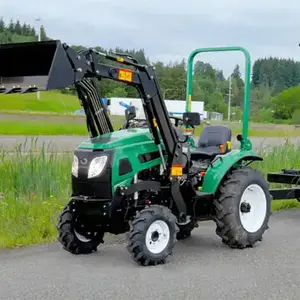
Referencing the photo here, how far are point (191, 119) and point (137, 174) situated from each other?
3.19ft

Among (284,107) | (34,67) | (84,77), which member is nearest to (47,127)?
(84,77)

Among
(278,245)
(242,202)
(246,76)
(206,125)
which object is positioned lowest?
(278,245)

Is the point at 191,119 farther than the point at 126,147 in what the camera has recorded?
Yes

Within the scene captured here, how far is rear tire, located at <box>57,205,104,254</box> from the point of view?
7.30m

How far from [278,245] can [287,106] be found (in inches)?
2365

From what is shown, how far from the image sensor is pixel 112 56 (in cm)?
691

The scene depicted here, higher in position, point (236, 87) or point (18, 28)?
point (18, 28)

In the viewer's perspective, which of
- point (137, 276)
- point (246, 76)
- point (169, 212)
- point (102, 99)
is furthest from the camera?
point (246, 76)

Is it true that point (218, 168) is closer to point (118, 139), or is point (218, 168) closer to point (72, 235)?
point (118, 139)

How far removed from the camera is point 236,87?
1063 centimetres

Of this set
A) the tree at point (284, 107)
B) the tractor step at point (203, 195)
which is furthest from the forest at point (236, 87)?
the tractor step at point (203, 195)

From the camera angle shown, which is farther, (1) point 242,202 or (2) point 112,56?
(1) point 242,202

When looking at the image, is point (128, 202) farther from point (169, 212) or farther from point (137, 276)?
point (137, 276)

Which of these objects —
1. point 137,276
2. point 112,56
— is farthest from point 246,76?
point 137,276
